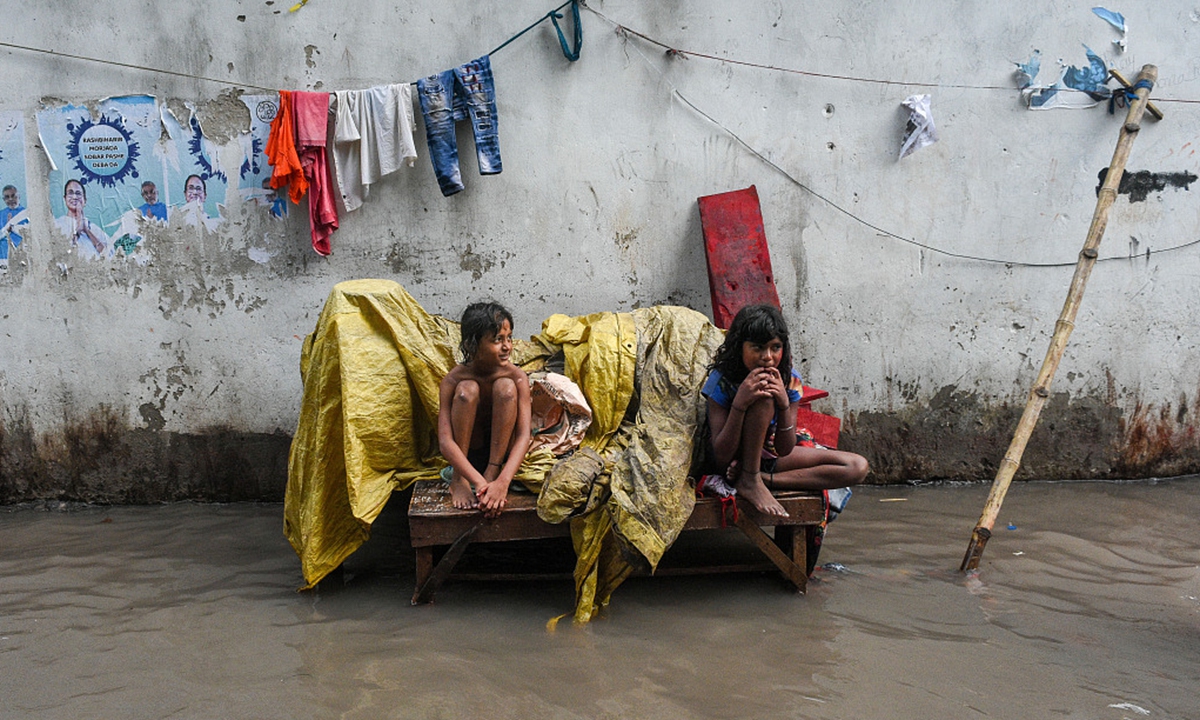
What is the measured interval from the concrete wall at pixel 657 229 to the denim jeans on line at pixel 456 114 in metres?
0.13

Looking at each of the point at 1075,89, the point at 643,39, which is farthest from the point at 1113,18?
the point at 643,39

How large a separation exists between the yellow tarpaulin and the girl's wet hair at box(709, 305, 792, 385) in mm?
242

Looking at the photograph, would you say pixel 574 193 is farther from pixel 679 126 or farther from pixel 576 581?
pixel 576 581

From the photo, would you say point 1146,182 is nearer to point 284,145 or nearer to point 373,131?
point 373,131

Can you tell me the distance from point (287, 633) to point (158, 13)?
10.2 ft

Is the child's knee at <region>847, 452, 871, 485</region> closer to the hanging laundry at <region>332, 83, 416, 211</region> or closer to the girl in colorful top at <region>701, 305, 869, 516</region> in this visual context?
the girl in colorful top at <region>701, 305, 869, 516</region>

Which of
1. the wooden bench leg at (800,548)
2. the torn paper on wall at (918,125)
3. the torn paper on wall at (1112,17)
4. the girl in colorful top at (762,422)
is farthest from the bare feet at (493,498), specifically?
the torn paper on wall at (1112,17)

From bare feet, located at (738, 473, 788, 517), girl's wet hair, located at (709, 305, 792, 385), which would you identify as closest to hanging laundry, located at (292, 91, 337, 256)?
girl's wet hair, located at (709, 305, 792, 385)

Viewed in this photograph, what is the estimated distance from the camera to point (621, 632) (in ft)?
9.80

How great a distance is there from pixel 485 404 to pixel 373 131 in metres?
1.64

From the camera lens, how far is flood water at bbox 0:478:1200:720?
252cm

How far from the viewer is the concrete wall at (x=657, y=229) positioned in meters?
4.25

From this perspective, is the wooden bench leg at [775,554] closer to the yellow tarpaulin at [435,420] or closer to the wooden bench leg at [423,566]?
the yellow tarpaulin at [435,420]

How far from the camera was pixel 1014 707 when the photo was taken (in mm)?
2479
